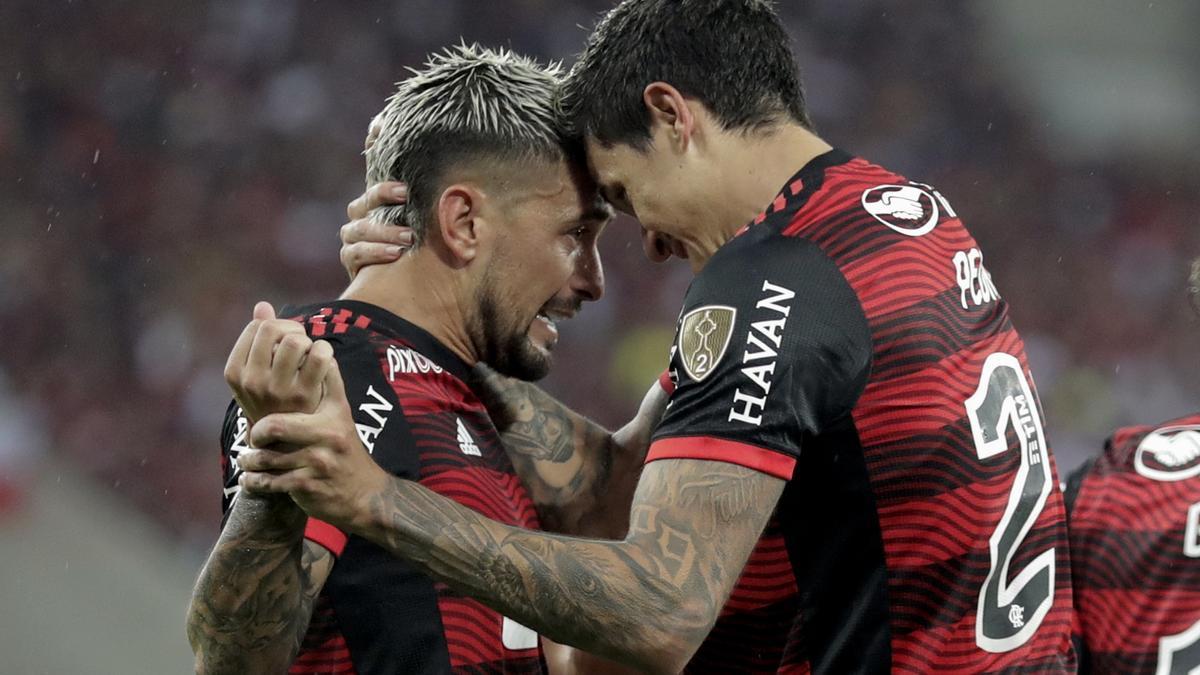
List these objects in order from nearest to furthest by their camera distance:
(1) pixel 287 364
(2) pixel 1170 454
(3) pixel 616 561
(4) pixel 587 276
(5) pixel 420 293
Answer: (1) pixel 287 364
(3) pixel 616 561
(2) pixel 1170 454
(5) pixel 420 293
(4) pixel 587 276

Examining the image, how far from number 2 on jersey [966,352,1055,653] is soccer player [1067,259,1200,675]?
18.0 inches

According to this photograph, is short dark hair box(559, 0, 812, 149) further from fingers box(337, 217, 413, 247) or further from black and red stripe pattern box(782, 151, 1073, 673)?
fingers box(337, 217, 413, 247)

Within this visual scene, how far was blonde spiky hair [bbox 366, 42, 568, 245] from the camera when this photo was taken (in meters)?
3.25

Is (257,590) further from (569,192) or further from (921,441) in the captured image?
(569,192)

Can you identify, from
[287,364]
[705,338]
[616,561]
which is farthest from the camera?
[705,338]

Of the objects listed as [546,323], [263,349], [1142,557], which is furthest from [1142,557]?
[263,349]

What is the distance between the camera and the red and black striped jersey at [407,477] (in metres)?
2.69

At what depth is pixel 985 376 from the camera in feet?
8.11

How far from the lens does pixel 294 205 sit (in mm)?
9625

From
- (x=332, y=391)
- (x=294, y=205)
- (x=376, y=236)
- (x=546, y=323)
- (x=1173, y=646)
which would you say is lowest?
(x=1173, y=646)

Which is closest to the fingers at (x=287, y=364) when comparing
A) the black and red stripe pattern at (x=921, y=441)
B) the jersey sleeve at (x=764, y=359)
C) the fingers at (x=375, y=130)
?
the jersey sleeve at (x=764, y=359)

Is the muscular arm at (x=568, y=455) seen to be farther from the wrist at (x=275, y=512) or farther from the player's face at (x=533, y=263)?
the wrist at (x=275, y=512)

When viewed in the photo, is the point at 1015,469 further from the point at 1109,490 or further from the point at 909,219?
the point at 1109,490

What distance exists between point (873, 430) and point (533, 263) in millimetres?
1168
